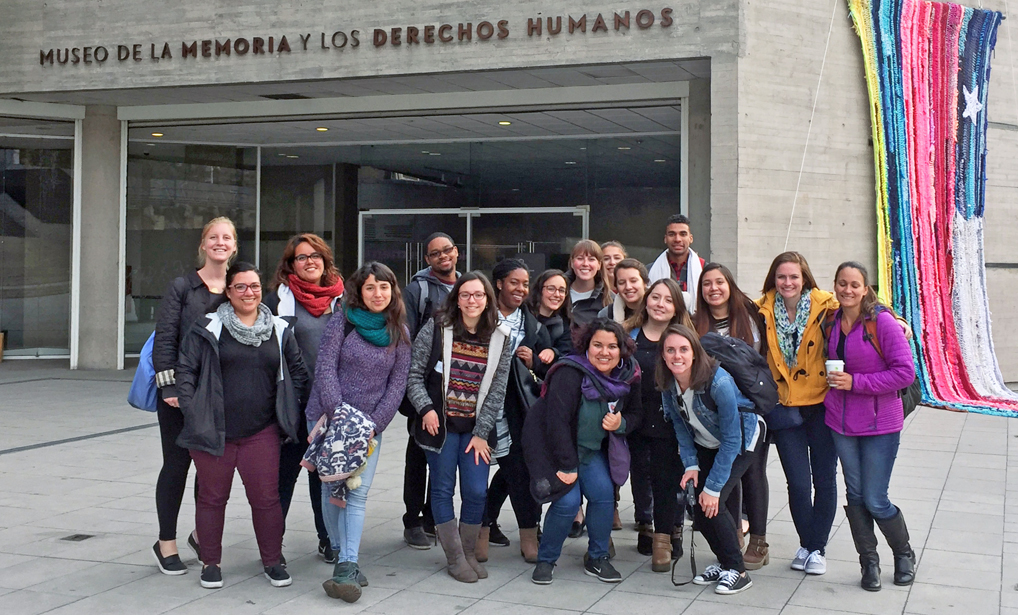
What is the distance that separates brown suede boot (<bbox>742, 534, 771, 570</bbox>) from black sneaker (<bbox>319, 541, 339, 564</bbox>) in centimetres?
217

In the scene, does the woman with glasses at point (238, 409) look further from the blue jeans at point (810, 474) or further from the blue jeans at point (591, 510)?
the blue jeans at point (810, 474)

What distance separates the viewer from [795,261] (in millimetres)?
5578

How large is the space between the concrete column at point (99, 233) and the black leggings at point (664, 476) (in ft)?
40.1

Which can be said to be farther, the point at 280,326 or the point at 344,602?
the point at 280,326

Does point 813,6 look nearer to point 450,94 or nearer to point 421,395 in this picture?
point 450,94

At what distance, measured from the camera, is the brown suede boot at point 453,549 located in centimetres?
535

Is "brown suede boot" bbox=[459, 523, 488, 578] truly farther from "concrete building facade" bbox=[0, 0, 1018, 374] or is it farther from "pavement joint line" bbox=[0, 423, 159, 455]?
"concrete building facade" bbox=[0, 0, 1018, 374]

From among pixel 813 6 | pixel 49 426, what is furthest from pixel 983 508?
pixel 49 426

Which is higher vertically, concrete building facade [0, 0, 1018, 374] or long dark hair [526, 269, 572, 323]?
concrete building facade [0, 0, 1018, 374]

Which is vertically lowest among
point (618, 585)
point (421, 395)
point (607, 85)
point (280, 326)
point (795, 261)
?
point (618, 585)

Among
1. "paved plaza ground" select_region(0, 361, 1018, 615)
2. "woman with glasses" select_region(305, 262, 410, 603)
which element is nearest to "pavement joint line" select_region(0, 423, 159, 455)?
"paved plaza ground" select_region(0, 361, 1018, 615)

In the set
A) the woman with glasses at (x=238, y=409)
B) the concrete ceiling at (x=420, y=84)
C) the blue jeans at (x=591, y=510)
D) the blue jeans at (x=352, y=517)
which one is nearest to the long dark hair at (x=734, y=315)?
the blue jeans at (x=591, y=510)

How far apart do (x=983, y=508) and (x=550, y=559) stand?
3.46 meters

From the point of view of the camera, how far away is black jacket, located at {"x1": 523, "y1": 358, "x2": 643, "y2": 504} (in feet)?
17.3
